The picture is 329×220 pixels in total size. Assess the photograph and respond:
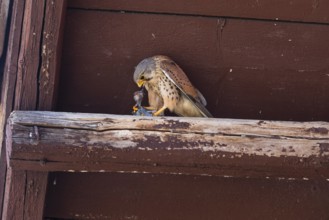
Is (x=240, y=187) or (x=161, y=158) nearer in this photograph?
(x=161, y=158)

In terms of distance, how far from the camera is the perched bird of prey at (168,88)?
2945mm

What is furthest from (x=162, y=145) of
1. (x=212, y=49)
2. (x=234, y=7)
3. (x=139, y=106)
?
(x=234, y=7)

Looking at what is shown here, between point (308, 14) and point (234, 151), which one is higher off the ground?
point (308, 14)

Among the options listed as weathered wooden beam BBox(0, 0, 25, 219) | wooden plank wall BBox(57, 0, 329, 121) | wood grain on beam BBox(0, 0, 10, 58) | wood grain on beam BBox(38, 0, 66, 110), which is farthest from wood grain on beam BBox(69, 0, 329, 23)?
wood grain on beam BBox(0, 0, 10, 58)

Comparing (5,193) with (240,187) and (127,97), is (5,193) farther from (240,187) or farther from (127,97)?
(240,187)

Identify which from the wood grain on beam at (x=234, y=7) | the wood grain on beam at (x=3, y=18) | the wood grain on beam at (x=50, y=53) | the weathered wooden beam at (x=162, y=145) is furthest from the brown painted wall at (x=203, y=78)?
the wood grain on beam at (x=3, y=18)

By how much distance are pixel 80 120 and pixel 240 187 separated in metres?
0.73

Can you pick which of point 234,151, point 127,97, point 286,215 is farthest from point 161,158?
point 286,215

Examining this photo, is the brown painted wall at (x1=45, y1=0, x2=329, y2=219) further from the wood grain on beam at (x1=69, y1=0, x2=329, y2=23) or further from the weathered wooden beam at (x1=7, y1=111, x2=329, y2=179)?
the weathered wooden beam at (x1=7, y1=111, x2=329, y2=179)

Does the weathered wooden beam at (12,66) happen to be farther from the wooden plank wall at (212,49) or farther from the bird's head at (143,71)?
the bird's head at (143,71)

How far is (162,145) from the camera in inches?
103

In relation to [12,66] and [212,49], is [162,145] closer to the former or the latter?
[212,49]

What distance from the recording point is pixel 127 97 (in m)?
2.98

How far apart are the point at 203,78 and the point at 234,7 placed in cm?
30
